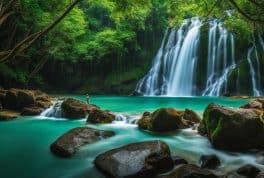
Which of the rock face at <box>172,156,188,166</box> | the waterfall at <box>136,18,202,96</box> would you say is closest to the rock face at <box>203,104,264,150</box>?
the rock face at <box>172,156,188,166</box>

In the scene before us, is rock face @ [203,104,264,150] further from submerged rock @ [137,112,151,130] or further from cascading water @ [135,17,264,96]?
cascading water @ [135,17,264,96]

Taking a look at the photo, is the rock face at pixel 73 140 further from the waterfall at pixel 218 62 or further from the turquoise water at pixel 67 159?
the waterfall at pixel 218 62

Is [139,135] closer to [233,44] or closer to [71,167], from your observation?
[71,167]

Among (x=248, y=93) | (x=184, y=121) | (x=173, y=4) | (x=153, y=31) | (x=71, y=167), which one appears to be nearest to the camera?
(x=71, y=167)

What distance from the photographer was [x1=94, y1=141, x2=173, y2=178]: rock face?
6727 mm

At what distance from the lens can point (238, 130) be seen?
8586 mm

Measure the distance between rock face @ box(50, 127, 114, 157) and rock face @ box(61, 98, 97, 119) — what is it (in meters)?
5.47

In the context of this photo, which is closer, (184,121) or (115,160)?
(115,160)

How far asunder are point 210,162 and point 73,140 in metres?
3.81

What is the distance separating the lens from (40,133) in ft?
41.0

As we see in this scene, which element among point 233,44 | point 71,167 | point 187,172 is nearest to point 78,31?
point 233,44

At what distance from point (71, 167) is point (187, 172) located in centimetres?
289

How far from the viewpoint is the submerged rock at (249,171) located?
6736 millimetres

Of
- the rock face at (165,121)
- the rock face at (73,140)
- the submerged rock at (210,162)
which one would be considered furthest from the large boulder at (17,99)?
the submerged rock at (210,162)
